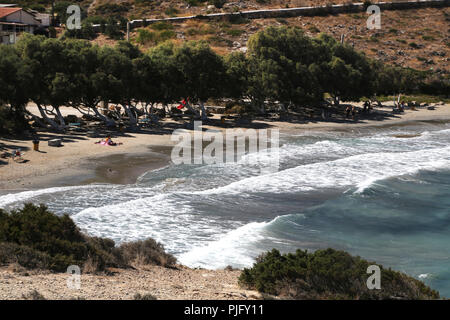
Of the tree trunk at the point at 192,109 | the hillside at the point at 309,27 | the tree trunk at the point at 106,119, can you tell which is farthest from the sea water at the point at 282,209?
the hillside at the point at 309,27

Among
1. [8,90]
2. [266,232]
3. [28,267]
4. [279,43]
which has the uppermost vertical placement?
[279,43]

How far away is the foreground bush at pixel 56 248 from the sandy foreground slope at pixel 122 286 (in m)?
0.46

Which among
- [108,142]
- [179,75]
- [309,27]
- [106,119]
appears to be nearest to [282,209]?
[108,142]

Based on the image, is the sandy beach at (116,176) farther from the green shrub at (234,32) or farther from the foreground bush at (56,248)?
the green shrub at (234,32)

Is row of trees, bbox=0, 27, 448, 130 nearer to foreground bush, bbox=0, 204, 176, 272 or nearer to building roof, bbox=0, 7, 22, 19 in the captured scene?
foreground bush, bbox=0, 204, 176, 272

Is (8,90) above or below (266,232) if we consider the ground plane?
above

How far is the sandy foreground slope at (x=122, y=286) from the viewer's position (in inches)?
465

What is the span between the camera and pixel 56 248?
14.7 m

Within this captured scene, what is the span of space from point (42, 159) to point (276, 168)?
521 inches

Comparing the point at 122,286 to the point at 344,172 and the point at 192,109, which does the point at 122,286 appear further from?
the point at 192,109
